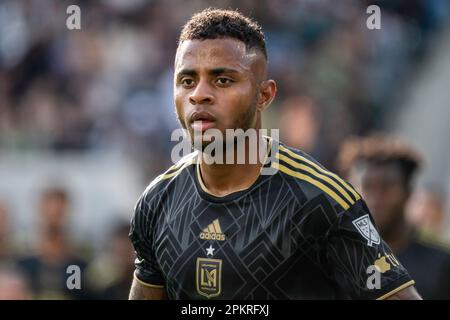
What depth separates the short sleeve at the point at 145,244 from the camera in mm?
4512

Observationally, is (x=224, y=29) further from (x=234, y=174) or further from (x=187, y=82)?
(x=234, y=174)

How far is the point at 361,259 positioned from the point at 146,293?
3.91 feet

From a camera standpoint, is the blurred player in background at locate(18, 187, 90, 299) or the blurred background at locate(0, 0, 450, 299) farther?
the blurred background at locate(0, 0, 450, 299)

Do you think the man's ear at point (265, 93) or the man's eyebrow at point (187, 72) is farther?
the man's ear at point (265, 93)

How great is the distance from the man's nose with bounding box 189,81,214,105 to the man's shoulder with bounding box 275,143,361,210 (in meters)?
0.45

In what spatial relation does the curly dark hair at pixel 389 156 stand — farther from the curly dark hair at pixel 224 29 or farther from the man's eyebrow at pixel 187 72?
the man's eyebrow at pixel 187 72

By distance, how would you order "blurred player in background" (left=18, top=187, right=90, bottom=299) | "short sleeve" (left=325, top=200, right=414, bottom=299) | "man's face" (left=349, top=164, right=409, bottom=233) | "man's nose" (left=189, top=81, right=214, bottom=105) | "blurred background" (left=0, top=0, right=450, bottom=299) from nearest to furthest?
1. "short sleeve" (left=325, top=200, right=414, bottom=299)
2. "man's nose" (left=189, top=81, right=214, bottom=105)
3. "man's face" (left=349, top=164, right=409, bottom=233)
4. "blurred player in background" (left=18, top=187, right=90, bottom=299)
5. "blurred background" (left=0, top=0, right=450, bottom=299)

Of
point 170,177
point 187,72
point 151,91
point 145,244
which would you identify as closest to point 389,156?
point 170,177

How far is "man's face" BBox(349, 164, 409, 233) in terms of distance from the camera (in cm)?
693

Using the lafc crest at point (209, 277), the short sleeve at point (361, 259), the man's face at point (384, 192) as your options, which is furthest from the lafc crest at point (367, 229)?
the man's face at point (384, 192)

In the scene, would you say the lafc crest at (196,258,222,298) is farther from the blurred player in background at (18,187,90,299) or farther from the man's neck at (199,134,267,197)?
the blurred player in background at (18,187,90,299)

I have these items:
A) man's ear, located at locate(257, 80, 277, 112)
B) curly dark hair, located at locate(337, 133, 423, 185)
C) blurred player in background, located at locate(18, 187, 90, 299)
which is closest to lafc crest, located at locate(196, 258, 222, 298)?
man's ear, located at locate(257, 80, 277, 112)

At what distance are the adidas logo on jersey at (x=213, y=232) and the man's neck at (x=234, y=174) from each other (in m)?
0.15

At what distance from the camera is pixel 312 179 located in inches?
162
